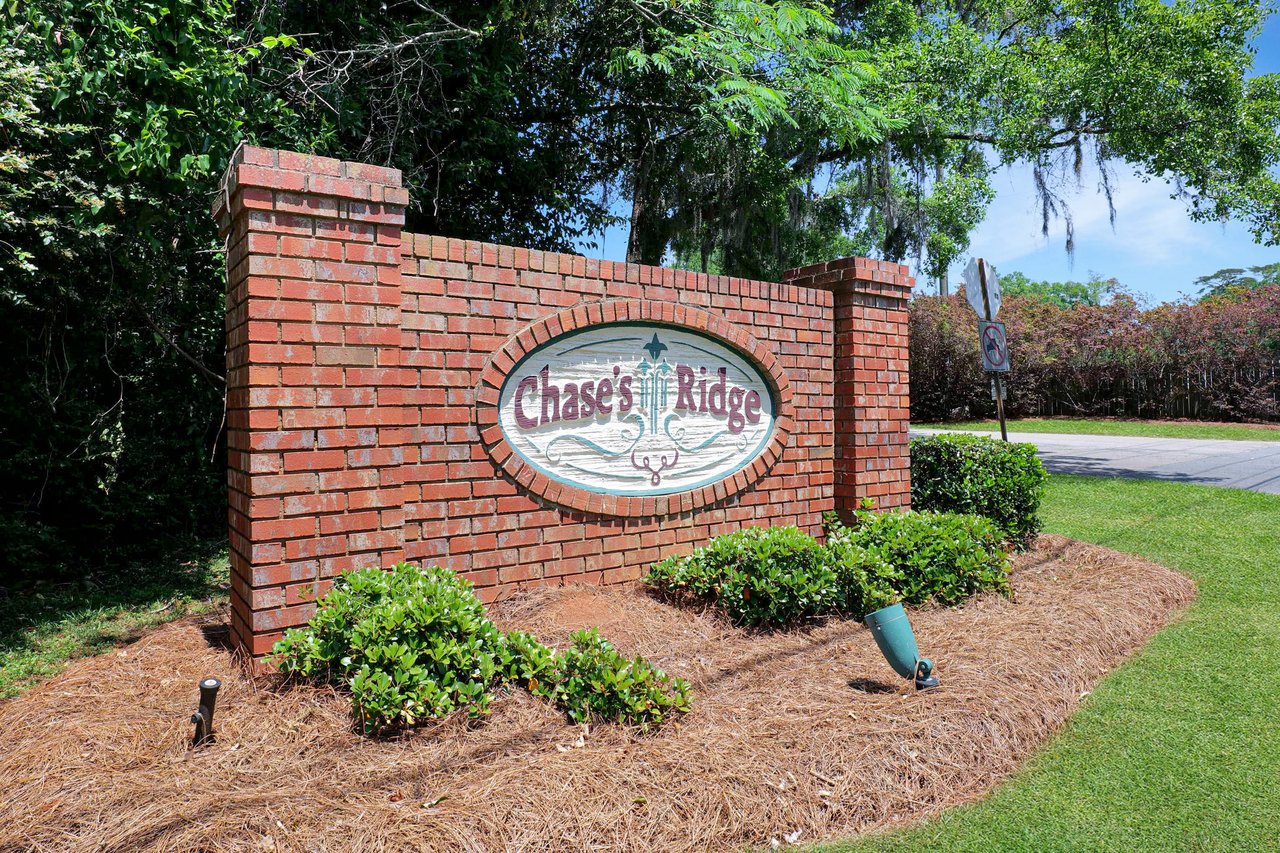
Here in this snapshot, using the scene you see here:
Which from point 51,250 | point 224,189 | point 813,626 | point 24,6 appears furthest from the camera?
point 51,250

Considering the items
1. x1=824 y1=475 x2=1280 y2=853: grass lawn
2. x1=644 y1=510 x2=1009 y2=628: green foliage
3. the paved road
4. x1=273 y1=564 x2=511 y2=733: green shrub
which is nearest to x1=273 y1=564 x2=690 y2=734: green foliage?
x1=273 y1=564 x2=511 y2=733: green shrub

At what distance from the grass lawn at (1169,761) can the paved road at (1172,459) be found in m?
6.19

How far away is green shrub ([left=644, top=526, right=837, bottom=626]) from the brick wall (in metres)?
0.28

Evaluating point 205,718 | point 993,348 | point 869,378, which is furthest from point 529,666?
point 993,348

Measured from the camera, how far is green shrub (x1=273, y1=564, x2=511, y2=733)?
8.66 feet

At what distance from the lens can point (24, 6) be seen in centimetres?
435

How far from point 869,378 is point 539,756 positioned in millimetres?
3649

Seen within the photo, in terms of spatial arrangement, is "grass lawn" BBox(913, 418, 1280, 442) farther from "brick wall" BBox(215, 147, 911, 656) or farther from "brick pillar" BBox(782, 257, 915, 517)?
"brick wall" BBox(215, 147, 911, 656)

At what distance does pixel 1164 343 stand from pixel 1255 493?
52.9ft

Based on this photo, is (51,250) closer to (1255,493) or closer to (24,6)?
(24,6)

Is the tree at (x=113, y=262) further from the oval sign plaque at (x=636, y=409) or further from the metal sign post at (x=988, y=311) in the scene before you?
the metal sign post at (x=988, y=311)

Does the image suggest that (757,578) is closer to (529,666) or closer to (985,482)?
(529,666)

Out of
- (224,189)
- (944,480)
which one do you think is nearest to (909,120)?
(944,480)

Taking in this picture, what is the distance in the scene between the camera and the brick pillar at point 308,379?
3.01 meters
